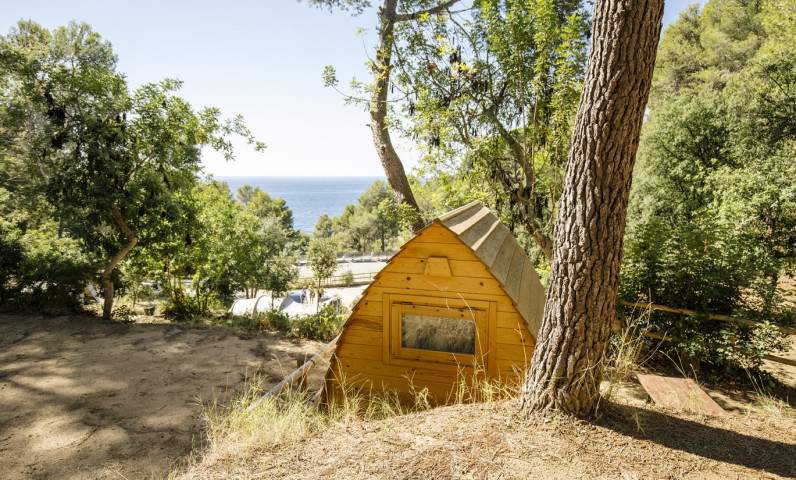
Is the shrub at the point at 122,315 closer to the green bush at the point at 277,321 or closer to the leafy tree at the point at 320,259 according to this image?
the green bush at the point at 277,321

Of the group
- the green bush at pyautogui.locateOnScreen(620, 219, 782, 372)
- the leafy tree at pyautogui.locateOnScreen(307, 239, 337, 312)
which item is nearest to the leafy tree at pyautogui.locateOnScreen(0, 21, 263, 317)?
the green bush at pyautogui.locateOnScreen(620, 219, 782, 372)

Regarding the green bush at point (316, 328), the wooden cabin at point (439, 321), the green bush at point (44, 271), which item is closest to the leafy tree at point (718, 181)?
the wooden cabin at point (439, 321)

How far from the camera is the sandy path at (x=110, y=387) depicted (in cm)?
392

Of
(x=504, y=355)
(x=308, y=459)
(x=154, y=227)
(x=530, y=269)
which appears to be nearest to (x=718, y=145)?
(x=530, y=269)

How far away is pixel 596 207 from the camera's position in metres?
2.44

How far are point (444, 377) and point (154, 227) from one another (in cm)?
800

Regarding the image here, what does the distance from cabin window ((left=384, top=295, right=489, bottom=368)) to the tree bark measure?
12.7 feet

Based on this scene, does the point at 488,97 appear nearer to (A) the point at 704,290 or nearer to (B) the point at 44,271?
(A) the point at 704,290

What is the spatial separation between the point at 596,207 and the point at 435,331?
2.49 meters

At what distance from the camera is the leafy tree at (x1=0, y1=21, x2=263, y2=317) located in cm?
780

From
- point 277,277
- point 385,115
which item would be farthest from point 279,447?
point 277,277

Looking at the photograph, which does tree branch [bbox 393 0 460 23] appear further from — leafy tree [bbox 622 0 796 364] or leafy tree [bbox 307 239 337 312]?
leafy tree [bbox 307 239 337 312]

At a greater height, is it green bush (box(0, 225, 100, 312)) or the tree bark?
the tree bark

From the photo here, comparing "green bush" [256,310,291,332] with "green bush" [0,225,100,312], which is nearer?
"green bush" [0,225,100,312]
